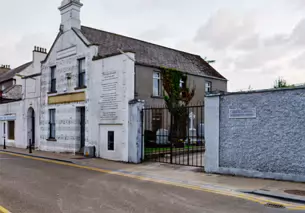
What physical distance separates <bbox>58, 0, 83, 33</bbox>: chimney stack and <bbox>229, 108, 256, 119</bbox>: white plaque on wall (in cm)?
1277

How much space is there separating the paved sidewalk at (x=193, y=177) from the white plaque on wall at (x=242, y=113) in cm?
220

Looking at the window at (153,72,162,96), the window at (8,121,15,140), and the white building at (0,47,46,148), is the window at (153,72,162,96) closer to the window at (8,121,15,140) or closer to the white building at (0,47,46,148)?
the white building at (0,47,46,148)

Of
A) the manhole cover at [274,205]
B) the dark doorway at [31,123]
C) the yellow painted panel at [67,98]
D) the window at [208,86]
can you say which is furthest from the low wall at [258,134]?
the dark doorway at [31,123]

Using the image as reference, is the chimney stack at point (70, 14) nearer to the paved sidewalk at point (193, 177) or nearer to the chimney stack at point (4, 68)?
the paved sidewalk at point (193, 177)

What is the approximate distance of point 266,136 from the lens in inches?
396

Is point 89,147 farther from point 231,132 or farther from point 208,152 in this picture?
point 231,132

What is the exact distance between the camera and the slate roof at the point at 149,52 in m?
20.3

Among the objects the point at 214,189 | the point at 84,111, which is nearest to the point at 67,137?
the point at 84,111

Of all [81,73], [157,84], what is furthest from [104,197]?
[157,84]

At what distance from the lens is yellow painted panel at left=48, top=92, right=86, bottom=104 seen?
17.9 metres

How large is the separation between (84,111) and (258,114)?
11258 millimetres

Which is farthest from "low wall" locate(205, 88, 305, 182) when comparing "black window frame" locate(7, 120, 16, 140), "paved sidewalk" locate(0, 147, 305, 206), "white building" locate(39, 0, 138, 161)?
"black window frame" locate(7, 120, 16, 140)

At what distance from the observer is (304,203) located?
713 cm

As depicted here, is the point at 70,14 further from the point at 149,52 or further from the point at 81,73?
the point at 149,52
